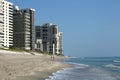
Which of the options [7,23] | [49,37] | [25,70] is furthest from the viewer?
[49,37]

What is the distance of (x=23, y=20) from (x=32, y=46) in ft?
43.7

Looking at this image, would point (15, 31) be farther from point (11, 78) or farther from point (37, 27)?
point (11, 78)

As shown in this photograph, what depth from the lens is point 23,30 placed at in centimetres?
14575

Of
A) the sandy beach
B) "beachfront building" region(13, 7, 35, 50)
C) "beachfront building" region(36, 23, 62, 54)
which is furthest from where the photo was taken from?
"beachfront building" region(36, 23, 62, 54)

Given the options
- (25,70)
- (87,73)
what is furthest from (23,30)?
(25,70)

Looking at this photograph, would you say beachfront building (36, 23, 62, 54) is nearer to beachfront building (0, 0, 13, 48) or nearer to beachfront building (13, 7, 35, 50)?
beachfront building (13, 7, 35, 50)

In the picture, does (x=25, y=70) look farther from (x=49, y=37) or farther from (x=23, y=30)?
(x=49, y=37)

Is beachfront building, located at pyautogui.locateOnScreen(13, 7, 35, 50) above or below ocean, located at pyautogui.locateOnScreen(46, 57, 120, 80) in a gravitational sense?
above

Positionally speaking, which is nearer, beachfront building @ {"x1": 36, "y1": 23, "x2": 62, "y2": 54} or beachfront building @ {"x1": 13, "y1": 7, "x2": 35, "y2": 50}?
beachfront building @ {"x1": 13, "y1": 7, "x2": 35, "y2": 50}

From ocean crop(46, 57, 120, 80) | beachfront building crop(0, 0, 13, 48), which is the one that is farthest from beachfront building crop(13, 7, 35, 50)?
ocean crop(46, 57, 120, 80)

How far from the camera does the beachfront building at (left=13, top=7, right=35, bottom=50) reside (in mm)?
145375

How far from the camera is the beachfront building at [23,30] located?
145 m

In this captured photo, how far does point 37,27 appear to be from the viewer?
593ft

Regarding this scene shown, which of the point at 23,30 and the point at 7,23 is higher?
the point at 7,23
